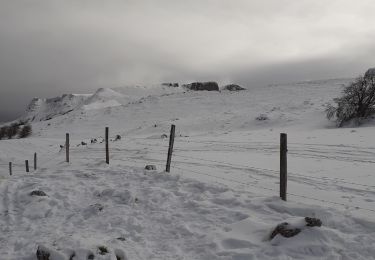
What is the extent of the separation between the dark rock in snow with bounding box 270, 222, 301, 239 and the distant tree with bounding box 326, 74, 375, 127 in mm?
26490

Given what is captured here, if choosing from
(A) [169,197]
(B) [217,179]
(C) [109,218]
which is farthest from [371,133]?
(C) [109,218]

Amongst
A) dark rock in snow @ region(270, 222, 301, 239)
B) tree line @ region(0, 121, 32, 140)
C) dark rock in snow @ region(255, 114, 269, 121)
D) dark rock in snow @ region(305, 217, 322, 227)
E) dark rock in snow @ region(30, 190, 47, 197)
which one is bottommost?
tree line @ region(0, 121, 32, 140)

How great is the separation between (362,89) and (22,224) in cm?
2960

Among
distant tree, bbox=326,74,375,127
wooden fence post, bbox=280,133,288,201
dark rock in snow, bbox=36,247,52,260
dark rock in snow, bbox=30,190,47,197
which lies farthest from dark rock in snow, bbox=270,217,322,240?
distant tree, bbox=326,74,375,127

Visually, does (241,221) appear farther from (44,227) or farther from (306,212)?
(44,227)

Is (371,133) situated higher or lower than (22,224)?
higher

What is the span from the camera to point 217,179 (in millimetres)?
12078

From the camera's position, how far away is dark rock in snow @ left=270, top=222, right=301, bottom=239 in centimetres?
681

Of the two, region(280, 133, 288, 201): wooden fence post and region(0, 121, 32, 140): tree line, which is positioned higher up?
region(280, 133, 288, 201): wooden fence post

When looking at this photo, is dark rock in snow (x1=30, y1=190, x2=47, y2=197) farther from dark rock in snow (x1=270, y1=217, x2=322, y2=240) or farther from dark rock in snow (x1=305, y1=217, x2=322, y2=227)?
dark rock in snow (x1=305, y1=217, x2=322, y2=227)

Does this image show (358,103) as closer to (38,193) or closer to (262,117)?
(262,117)

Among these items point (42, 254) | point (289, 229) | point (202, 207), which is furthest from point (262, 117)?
point (42, 254)

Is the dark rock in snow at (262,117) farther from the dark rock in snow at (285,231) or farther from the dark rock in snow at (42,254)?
the dark rock in snow at (42,254)

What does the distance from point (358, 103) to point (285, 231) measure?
28.4 metres
